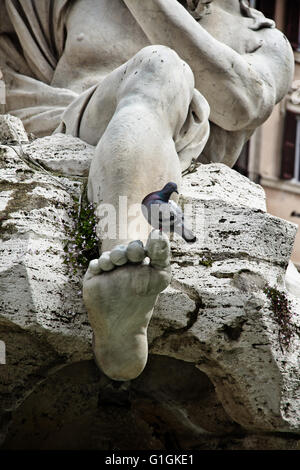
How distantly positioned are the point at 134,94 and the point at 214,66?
901 millimetres

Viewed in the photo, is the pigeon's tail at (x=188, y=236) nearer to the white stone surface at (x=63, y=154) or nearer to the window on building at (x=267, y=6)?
the white stone surface at (x=63, y=154)

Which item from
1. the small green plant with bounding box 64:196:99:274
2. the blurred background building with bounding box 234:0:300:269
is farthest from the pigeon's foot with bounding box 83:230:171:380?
the blurred background building with bounding box 234:0:300:269

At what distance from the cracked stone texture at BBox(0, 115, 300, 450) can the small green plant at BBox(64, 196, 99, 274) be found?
0.04m

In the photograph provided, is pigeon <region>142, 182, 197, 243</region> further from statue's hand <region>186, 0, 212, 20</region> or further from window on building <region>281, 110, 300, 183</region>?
window on building <region>281, 110, 300, 183</region>

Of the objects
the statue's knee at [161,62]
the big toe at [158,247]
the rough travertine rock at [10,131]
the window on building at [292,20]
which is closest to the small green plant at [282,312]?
the big toe at [158,247]

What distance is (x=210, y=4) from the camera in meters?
5.70

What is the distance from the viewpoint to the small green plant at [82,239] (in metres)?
4.20

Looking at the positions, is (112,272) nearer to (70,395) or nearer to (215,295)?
(215,295)

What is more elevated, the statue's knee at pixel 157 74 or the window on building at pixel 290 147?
the statue's knee at pixel 157 74

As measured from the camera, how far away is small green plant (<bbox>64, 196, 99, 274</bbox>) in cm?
Answer: 420

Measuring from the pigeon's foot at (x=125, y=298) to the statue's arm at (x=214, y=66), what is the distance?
67.4 inches

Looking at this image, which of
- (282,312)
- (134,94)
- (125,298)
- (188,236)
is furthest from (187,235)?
(134,94)

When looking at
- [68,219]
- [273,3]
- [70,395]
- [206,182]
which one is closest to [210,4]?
[206,182]

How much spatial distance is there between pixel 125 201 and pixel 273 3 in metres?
12.7
